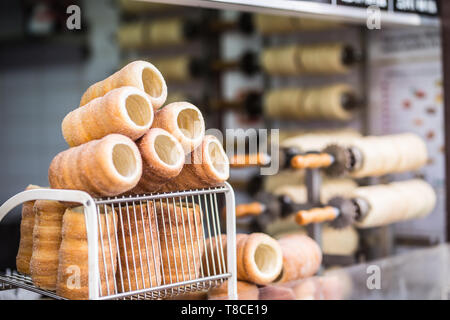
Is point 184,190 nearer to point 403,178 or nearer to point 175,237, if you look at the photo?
point 175,237

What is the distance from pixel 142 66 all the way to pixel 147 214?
0.35 m

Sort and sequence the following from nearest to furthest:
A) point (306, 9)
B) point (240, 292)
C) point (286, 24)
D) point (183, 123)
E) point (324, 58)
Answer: point (183, 123) < point (240, 292) < point (306, 9) < point (324, 58) < point (286, 24)

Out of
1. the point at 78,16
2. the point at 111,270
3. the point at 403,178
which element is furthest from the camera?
the point at 403,178

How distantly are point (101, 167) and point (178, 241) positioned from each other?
36 centimetres

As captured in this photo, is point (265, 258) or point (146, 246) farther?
point (265, 258)

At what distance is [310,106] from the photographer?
3.70m

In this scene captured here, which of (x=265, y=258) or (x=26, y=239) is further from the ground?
(x=26, y=239)

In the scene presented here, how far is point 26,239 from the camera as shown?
1759mm

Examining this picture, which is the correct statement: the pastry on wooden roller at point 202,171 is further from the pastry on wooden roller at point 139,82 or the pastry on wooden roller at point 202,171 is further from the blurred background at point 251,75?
the blurred background at point 251,75

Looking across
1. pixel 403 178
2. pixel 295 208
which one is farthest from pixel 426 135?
pixel 295 208

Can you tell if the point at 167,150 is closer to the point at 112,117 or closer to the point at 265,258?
the point at 112,117

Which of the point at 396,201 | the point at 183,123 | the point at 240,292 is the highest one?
the point at 183,123

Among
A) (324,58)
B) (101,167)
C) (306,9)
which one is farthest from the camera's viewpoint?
(324,58)

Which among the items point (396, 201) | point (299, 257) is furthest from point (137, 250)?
point (396, 201)
